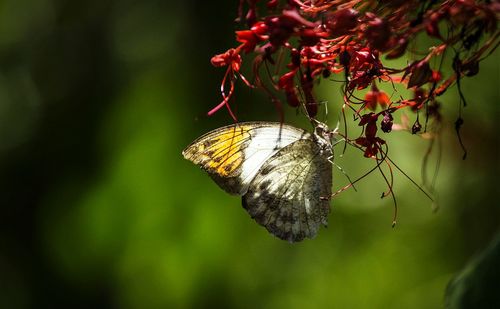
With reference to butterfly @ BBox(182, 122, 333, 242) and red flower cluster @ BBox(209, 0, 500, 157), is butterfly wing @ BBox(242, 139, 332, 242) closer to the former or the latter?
butterfly @ BBox(182, 122, 333, 242)

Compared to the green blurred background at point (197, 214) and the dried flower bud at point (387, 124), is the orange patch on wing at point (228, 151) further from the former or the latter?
the green blurred background at point (197, 214)

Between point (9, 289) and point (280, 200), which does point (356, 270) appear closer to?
point (280, 200)

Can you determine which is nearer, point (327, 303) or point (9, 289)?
point (327, 303)

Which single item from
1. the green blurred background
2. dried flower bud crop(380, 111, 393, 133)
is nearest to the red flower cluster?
dried flower bud crop(380, 111, 393, 133)

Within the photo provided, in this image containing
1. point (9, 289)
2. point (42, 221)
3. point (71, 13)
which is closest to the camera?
point (42, 221)

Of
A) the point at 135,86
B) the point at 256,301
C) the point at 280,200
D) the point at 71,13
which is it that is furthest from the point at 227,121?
the point at 71,13

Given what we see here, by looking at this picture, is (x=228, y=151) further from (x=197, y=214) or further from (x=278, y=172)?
(x=197, y=214)

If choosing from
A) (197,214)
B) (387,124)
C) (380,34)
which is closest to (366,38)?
(380,34)
